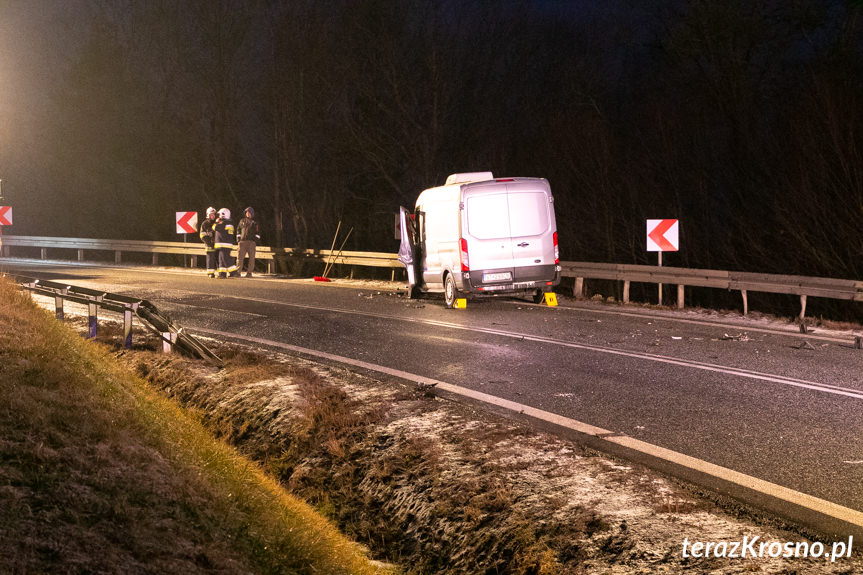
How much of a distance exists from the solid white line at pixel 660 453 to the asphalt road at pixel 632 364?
0.37 feet

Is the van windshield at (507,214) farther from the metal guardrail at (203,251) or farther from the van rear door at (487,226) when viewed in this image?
the metal guardrail at (203,251)

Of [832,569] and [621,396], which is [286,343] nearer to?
[621,396]

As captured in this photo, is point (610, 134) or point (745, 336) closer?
point (745, 336)

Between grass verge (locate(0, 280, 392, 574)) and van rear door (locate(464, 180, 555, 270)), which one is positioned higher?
van rear door (locate(464, 180, 555, 270))

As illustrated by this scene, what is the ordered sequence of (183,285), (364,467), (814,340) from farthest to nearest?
(183,285) < (814,340) < (364,467)

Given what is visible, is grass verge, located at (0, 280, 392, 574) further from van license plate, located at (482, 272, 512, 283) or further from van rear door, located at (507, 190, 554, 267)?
van rear door, located at (507, 190, 554, 267)

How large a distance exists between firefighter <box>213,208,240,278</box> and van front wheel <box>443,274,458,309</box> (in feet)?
31.5

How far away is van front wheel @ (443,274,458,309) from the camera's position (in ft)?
54.9

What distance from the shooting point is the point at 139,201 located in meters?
48.7

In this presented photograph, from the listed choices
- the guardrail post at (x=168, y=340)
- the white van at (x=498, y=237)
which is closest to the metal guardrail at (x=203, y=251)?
the white van at (x=498, y=237)

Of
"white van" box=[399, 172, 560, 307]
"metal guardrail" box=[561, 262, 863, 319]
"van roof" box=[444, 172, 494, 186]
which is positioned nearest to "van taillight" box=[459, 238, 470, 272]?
"white van" box=[399, 172, 560, 307]

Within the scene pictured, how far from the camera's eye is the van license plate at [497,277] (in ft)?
53.0

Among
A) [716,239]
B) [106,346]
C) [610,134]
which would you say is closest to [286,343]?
[106,346]

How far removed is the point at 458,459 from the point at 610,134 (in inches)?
1087
